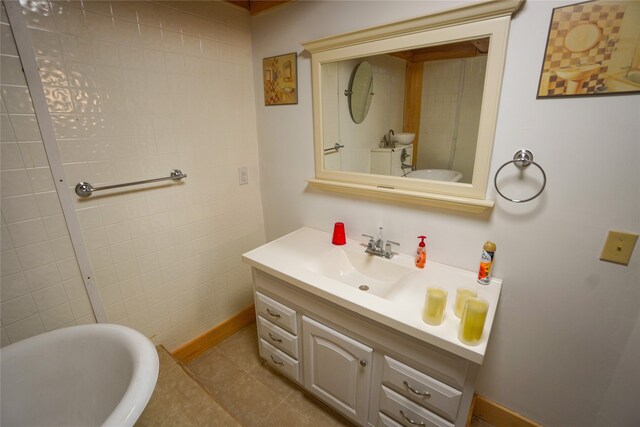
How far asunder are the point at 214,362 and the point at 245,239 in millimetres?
820

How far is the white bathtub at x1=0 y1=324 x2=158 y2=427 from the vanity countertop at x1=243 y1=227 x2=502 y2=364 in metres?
0.61

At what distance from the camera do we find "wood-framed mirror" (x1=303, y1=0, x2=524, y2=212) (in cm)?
104

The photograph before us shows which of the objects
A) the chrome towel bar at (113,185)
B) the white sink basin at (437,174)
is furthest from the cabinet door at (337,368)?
the chrome towel bar at (113,185)

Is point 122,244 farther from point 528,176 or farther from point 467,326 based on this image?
point 528,176

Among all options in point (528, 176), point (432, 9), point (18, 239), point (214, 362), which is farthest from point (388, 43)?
point (214, 362)

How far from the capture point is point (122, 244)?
1382 millimetres

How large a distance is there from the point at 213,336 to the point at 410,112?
6.12 ft

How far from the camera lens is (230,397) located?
1556 millimetres

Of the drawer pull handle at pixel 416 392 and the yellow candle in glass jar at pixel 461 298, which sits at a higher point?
the yellow candle in glass jar at pixel 461 298

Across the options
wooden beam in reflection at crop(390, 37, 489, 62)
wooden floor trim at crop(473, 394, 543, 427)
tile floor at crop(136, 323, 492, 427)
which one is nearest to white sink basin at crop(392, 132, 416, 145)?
wooden beam in reflection at crop(390, 37, 489, 62)

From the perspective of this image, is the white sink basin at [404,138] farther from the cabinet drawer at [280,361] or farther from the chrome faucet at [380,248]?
the cabinet drawer at [280,361]

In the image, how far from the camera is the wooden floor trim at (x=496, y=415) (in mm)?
1299

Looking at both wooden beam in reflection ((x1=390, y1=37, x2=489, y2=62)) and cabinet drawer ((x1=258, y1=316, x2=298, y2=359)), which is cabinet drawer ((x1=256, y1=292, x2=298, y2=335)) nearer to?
cabinet drawer ((x1=258, y1=316, x2=298, y2=359))

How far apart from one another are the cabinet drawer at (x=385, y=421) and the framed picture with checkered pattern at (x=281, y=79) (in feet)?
5.37
